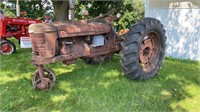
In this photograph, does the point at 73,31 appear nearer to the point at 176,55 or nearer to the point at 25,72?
the point at 25,72

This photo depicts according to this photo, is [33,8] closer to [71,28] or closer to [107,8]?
[107,8]

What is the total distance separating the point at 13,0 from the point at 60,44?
9271 millimetres

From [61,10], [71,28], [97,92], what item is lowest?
[97,92]

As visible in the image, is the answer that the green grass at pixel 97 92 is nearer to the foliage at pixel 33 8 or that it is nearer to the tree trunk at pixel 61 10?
the tree trunk at pixel 61 10

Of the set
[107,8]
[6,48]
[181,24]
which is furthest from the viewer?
[107,8]

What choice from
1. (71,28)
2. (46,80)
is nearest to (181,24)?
(71,28)

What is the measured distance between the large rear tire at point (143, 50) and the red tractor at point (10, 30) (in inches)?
150

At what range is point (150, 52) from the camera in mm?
5051

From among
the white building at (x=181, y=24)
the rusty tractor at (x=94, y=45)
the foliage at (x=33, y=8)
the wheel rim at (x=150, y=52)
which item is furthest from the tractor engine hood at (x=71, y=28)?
the foliage at (x=33, y=8)

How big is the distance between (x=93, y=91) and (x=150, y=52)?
64.9 inches

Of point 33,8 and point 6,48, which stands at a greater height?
point 33,8

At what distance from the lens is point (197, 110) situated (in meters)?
3.67

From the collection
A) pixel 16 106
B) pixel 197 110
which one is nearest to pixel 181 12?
pixel 197 110

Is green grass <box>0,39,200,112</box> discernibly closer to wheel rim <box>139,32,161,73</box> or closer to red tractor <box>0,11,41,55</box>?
wheel rim <box>139,32,161,73</box>
